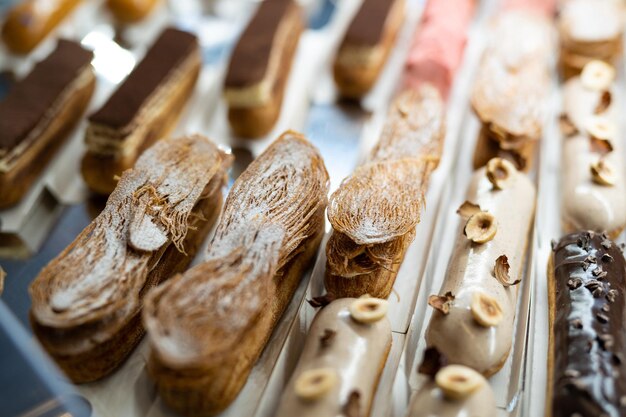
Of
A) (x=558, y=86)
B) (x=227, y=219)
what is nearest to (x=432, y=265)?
(x=227, y=219)

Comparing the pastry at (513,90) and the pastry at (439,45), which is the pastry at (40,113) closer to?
the pastry at (439,45)

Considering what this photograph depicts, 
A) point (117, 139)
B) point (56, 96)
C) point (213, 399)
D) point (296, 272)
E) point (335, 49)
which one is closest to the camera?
point (213, 399)

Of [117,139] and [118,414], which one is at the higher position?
[117,139]

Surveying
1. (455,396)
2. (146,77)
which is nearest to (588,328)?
(455,396)

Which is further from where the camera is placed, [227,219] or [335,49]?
[335,49]

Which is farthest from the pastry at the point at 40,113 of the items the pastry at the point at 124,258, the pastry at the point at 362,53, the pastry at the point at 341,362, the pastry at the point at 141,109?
the pastry at the point at 341,362

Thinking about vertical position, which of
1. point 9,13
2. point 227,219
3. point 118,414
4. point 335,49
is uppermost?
point 335,49

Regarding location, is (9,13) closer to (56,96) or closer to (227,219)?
(56,96)
